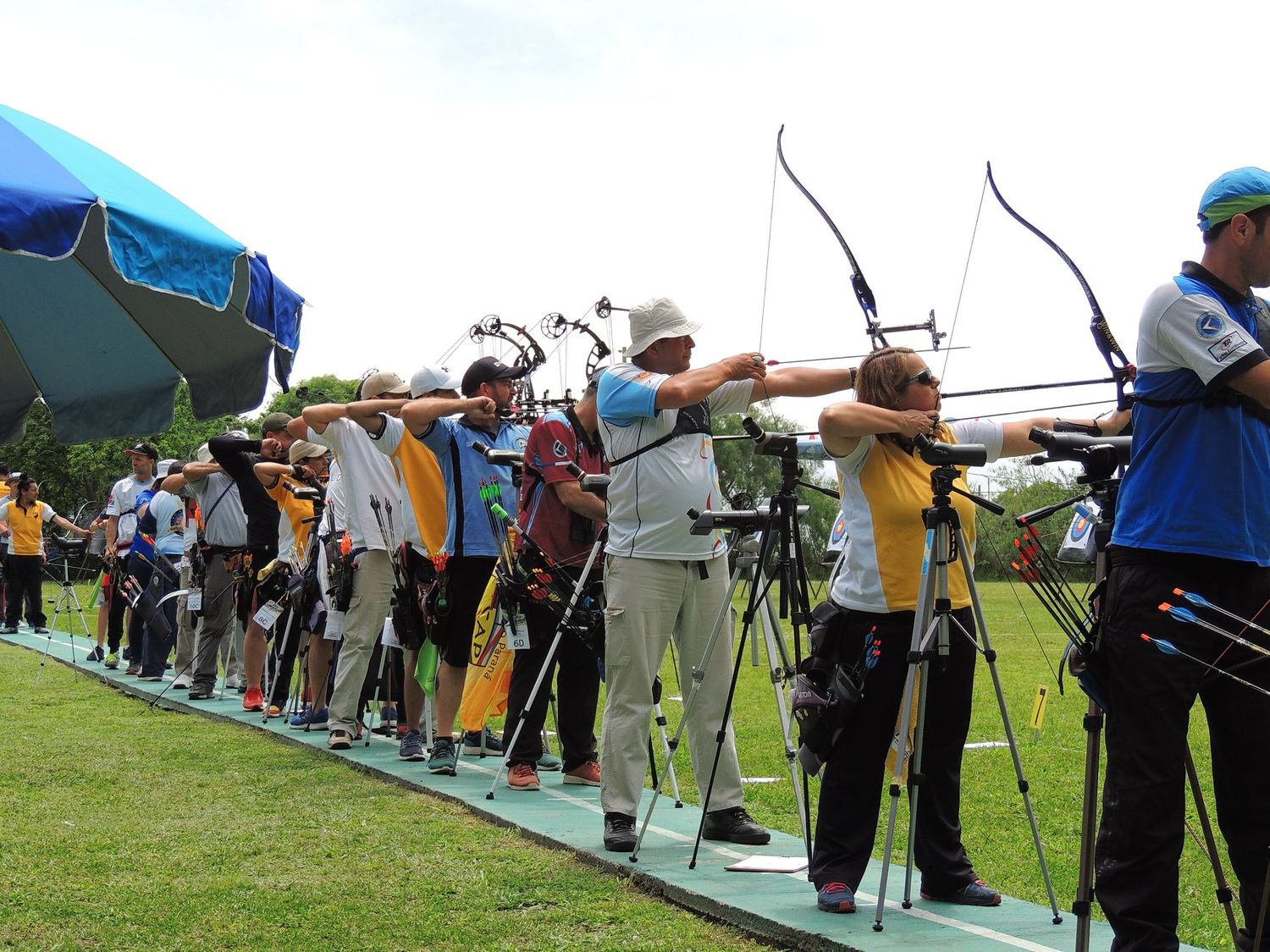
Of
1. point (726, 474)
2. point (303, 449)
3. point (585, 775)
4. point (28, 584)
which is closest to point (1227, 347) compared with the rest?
point (585, 775)

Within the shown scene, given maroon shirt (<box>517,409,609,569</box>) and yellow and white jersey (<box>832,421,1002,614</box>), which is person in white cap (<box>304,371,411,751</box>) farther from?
yellow and white jersey (<box>832,421,1002,614</box>)

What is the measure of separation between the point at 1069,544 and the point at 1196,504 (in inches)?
122

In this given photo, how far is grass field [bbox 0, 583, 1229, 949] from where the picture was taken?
4461mm

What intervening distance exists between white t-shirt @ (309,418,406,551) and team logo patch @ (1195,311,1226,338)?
17.9 ft

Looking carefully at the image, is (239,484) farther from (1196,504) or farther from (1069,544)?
(1196,504)

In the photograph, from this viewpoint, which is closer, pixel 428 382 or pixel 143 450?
pixel 428 382

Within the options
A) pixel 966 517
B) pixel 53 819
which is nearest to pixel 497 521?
pixel 53 819

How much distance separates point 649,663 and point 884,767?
122 cm

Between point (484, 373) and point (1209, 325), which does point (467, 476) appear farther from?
point (1209, 325)

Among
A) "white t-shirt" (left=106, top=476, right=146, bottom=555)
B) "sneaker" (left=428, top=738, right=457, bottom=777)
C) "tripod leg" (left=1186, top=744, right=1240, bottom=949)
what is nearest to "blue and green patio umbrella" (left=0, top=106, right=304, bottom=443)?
"sneaker" (left=428, top=738, right=457, bottom=777)

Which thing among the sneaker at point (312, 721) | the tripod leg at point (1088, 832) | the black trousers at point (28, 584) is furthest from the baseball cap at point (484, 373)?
the black trousers at point (28, 584)

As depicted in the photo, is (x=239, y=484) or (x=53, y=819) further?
(x=239, y=484)

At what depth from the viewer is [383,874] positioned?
205 inches

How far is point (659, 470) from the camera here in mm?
5465
